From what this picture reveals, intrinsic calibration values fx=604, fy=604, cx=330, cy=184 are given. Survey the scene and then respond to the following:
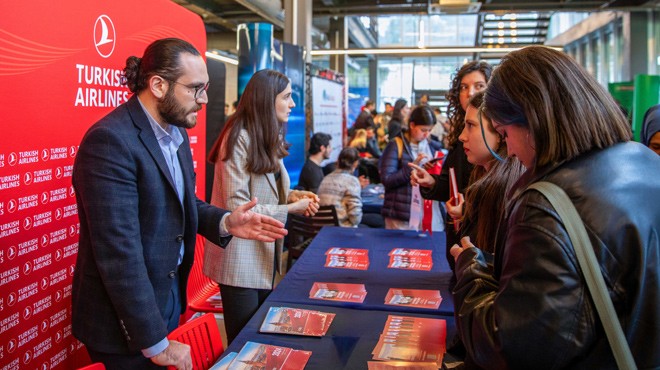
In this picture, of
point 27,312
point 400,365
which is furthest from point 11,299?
point 400,365

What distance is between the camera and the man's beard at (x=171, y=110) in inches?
76.6

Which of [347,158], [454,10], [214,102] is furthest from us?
[454,10]

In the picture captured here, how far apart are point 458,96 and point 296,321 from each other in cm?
154

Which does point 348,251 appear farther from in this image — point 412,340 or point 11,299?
point 11,299

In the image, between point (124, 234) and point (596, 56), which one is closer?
point (124, 234)

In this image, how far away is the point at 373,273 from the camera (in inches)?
118

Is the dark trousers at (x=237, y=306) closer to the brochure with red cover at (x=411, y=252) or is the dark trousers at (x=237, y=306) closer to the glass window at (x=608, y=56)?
the brochure with red cover at (x=411, y=252)

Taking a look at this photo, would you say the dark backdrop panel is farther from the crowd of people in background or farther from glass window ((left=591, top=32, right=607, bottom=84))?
glass window ((left=591, top=32, right=607, bottom=84))

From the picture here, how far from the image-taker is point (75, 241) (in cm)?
265

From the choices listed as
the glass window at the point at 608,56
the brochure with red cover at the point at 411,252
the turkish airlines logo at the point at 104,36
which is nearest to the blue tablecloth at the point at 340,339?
the brochure with red cover at the point at 411,252

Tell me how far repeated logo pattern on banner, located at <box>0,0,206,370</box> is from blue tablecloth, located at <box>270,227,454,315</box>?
3.03 ft

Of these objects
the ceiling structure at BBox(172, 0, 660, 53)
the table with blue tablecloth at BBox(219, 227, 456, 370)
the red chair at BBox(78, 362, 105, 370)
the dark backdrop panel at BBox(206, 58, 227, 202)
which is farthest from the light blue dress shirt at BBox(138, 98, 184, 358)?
the ceiling structure at BBox(172, 0, 660, 53)

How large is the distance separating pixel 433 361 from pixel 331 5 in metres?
11.2

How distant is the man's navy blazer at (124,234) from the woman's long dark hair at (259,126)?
857mm
